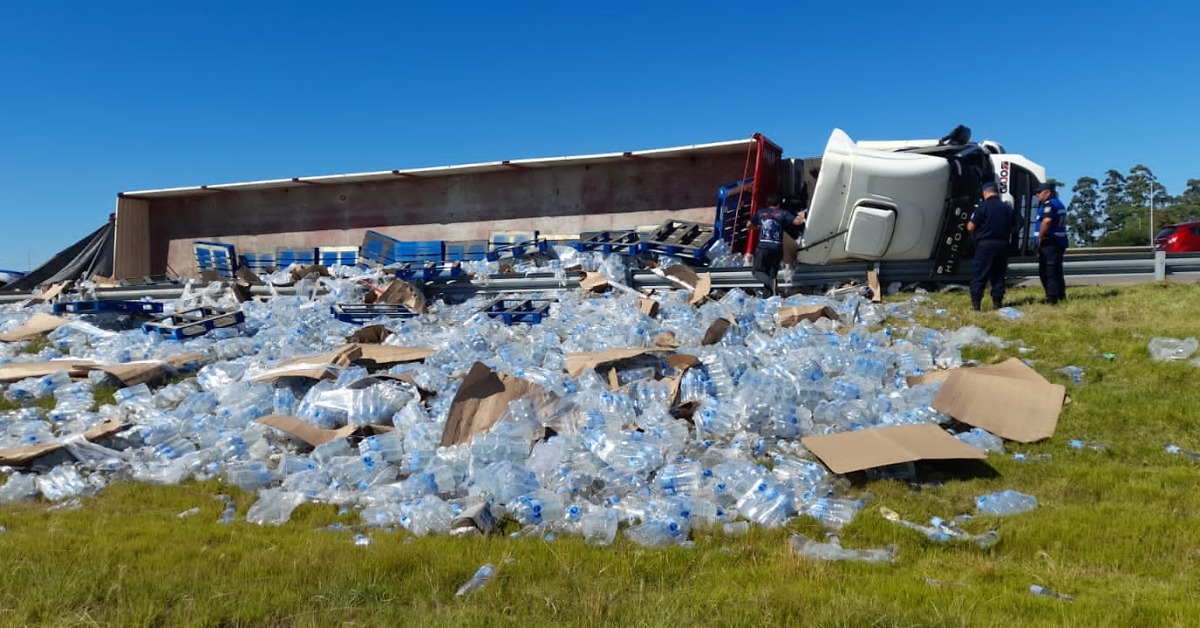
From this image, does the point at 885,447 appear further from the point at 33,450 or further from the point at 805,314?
the point at 33,450

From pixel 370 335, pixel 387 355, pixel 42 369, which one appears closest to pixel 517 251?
pixel 370 335

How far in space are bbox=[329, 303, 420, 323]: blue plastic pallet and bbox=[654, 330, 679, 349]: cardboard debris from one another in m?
3.81

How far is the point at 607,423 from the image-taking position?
206 inches

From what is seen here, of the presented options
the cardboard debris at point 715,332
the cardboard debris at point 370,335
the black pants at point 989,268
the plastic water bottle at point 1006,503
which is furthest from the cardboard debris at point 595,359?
the black pants at point 989,268

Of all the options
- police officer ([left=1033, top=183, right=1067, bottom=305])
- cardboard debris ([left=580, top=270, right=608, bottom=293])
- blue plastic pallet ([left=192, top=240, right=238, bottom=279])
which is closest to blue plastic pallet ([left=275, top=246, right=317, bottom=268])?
blue plastic pallet ([left=192, top=240, right=238, bottom=279])

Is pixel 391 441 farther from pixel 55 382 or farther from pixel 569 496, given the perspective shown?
pixel 55 382

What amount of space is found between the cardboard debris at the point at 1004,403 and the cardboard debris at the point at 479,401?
2830 millimetres

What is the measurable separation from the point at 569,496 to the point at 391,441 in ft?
4.78

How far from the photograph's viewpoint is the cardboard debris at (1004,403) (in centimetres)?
513

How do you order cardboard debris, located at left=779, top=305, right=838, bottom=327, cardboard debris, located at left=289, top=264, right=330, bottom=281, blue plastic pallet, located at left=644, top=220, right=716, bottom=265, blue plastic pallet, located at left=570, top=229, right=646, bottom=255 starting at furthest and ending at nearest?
cardboard debris, located at left=289, top=264, right=330, bottom=281 < blue plastic pallet, located at left=570, top=229, right=646, bottom=255 < blue plastic pallet, located at left=644, top=220, right=716, bottom=265 < cardboard debris, located at left=779, top=305, right=838, bottom=327

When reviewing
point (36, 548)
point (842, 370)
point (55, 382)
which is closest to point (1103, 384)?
point (842, 370)

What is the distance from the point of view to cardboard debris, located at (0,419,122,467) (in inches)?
205

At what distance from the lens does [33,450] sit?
5.30m

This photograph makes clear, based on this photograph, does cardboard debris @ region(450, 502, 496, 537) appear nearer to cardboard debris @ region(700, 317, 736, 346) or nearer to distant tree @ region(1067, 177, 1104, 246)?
cardboard debris @ region(700, 317, 736, 346)
